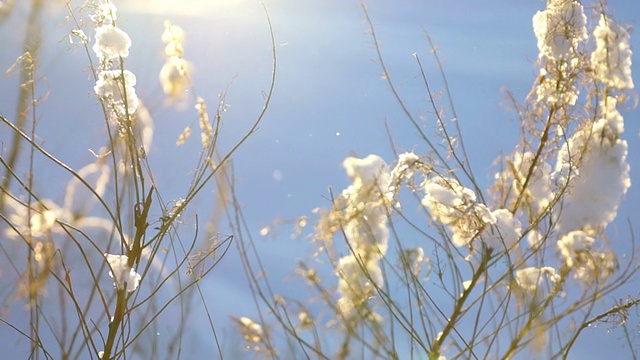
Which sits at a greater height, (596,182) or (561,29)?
(561,29)

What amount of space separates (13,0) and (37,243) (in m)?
0.46

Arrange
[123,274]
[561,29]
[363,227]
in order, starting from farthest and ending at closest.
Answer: [561,29] → [363,227] → [123,274]

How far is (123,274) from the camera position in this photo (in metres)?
1.17

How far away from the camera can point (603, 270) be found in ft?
4.50

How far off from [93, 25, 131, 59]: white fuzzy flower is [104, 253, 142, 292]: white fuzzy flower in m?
0.33

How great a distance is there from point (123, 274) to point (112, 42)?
1.23ft

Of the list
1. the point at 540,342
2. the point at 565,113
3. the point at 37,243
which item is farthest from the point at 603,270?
the point at 37,243

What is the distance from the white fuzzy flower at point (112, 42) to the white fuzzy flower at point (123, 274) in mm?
326

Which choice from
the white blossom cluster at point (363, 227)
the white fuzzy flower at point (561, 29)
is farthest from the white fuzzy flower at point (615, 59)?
the white blossom cluster at point (363, 227)

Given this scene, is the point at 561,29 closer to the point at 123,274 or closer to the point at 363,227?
the point at 363,227

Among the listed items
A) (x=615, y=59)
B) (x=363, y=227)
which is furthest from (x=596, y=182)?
(x=363, y=227)

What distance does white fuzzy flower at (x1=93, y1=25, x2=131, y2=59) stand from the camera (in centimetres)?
126

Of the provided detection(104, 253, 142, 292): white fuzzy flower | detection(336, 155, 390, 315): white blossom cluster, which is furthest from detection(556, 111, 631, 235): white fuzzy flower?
detection(104, 253, 142, 292): white fuzzy flower

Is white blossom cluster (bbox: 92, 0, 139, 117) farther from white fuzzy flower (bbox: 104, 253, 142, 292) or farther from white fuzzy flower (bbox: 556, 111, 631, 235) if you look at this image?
white fuzzy flower (bbox: 556, 111, 631, 235)
